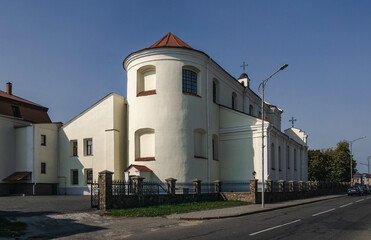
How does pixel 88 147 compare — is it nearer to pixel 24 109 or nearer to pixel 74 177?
pixel 74 177

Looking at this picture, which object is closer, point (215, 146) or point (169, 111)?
point (169, 111)

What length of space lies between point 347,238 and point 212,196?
14514 mm

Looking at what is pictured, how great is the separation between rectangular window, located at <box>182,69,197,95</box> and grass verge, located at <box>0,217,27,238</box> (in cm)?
1741

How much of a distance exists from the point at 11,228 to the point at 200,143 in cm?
1826

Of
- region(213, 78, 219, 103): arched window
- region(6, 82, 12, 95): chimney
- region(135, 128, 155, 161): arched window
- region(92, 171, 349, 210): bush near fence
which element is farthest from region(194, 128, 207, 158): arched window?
region(6, 82, 12, 95): chimney

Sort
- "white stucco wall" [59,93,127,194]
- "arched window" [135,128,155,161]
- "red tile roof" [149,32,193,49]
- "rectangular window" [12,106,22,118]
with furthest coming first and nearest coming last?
"rectangular window" [12,106,22,118] < "white stucco wall" [59,93,127,194] < "red tile roof" [149,32,193,49] < "arched window" [135,128,155,161]

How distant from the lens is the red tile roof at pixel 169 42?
2794cm

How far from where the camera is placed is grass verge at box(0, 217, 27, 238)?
10.5m

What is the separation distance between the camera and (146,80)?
28047 millimetres

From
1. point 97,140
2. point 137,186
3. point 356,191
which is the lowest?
point 356,191

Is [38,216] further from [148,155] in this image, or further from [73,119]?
[73,119]

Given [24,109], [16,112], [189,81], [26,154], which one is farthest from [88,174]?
[189,81]

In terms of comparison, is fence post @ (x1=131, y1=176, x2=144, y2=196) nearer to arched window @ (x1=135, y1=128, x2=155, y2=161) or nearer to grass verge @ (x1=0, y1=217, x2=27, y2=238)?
grass verge @ (x1=0, y1=217, x2=27, y2=238)

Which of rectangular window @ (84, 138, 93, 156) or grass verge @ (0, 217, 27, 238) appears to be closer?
grass verge @ (0, 217, 27, 238)
